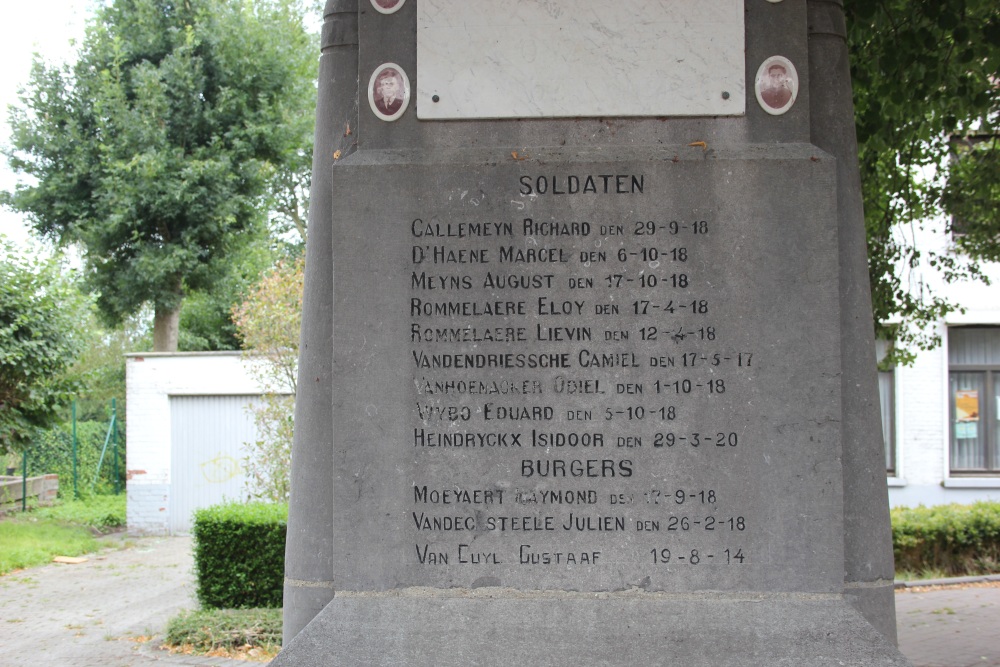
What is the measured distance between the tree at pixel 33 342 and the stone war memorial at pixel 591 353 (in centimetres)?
1335

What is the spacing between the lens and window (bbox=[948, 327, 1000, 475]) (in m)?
18.1

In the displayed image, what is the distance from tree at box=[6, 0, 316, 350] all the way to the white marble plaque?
18.2m

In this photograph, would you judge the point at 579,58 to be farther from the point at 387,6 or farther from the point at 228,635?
the point at 228,635

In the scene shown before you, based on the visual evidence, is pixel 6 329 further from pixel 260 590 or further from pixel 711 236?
pixel 711 236

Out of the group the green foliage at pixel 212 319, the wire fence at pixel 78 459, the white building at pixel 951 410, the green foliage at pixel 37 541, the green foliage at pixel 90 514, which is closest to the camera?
the green foliage at pixel 37 541

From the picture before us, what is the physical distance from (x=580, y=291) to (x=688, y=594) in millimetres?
1141

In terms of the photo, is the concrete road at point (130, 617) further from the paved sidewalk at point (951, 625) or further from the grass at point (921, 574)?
the grass at point (921, 574)

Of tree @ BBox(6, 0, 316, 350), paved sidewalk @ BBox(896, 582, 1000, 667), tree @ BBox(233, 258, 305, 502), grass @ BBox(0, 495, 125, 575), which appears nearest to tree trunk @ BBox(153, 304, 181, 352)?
tree @ BBox(6, 0, 316, 350)

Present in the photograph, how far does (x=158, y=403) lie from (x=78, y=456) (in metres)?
5.11

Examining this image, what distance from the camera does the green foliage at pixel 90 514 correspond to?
63.2 feet

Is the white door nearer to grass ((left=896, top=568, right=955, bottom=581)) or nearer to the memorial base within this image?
grass ((left=896, top=568, right=955, bottom=581))

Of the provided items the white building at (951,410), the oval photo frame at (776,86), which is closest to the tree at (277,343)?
the oval photo frame at (776,86)

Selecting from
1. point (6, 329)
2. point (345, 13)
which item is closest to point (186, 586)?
point (6, 329)

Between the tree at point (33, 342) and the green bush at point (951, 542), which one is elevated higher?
the tree at point (33, 342)
